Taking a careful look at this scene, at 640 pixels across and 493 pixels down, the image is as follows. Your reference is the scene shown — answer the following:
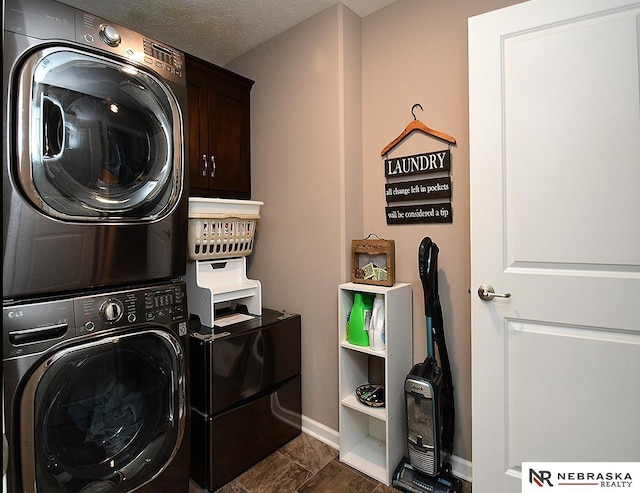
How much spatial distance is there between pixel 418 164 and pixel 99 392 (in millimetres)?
1724

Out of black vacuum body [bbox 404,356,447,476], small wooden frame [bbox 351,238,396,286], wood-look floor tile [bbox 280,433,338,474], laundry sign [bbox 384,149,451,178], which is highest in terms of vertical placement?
laundry sign [bbox 384,149,451,178]

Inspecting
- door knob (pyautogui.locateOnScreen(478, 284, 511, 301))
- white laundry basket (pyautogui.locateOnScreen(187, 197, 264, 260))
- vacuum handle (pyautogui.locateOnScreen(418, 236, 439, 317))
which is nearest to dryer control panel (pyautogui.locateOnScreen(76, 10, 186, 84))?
white laundry basket (pyautogui.locateOnScreen(187, 197, 264, 260))

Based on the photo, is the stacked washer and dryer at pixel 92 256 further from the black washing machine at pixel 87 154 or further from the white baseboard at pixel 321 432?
the white baseboard at pixel 321 432

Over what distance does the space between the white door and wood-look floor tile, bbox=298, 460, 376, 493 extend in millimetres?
520

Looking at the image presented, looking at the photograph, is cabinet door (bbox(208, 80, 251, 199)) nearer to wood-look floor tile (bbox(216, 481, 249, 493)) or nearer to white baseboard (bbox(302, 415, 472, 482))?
white baseboard (bbox(302, 415, 472, 482))

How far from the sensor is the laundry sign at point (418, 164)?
1.81 metres

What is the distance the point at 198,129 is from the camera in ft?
7.32

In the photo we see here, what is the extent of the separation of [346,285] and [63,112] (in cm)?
138

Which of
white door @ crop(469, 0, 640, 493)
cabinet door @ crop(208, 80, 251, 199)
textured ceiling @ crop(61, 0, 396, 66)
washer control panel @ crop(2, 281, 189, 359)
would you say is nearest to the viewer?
washer control panel @ crop(2, 281, 189, 359)

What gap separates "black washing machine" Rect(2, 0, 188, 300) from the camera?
3.76 feet

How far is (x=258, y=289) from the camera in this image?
2.17m

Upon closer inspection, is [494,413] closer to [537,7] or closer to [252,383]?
[252,383]

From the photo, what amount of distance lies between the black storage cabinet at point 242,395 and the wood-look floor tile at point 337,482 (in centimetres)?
32

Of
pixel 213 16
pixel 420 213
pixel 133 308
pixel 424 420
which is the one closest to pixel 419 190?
pixel 420 213
